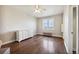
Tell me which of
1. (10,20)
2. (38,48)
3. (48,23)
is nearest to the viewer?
(38,48)

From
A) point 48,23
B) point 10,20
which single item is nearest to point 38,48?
point 10,20

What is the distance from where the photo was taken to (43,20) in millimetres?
6172

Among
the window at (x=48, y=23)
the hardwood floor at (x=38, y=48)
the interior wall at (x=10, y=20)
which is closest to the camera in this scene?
the hardwood floor at (x=38, y=48)

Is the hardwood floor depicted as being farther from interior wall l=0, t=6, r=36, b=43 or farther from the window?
the window

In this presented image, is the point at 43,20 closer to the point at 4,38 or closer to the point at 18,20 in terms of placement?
the point at 18,20

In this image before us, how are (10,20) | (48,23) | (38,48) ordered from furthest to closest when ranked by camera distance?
(48,23) → (10,20) → (38,48)

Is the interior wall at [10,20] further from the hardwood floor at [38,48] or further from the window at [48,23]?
the window at [48,23]

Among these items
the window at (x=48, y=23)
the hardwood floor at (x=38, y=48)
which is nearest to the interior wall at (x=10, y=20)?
the hardwood floor at (x=38, y=48)

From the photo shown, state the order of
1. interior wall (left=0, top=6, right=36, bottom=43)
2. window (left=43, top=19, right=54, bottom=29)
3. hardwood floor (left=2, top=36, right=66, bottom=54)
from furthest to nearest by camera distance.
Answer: window (left=43, top=19, right=54, bottom=29)
interior wall (left=0, top=6, right=36, bottom=43)
hardwood floor (left=2, top=36, right=66, bottom=54)

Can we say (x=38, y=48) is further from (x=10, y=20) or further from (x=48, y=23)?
(x=48, y=23)

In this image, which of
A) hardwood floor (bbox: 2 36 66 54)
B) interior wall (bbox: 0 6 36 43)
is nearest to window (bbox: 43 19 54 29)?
interior wall (bbox: 0 6 36 43)

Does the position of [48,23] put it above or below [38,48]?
above
